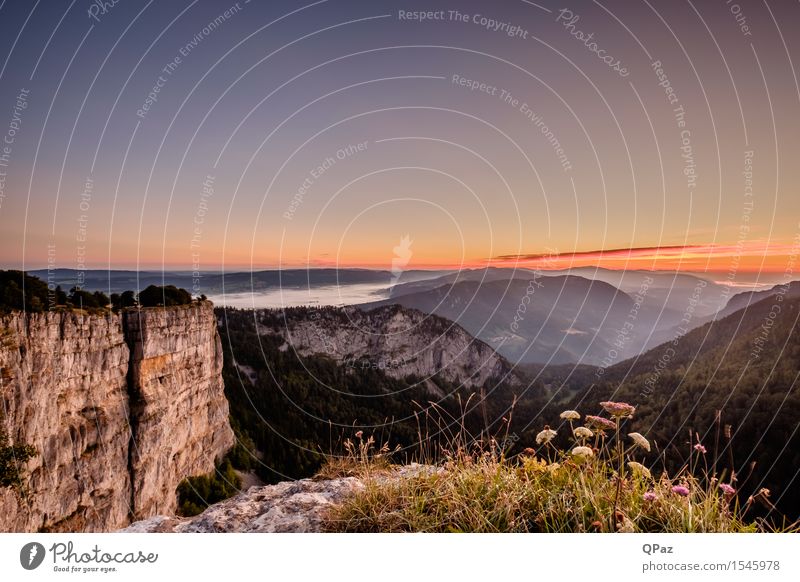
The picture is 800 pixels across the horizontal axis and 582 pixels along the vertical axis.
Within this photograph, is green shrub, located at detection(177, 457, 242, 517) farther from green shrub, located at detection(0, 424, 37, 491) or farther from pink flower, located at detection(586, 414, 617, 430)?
pink flower, located at detection(586, 414, 617, 430)

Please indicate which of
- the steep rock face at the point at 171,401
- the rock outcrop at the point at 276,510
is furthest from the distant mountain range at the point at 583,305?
the steep rock face at the point at 171,401

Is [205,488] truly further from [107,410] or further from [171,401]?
[107,410]

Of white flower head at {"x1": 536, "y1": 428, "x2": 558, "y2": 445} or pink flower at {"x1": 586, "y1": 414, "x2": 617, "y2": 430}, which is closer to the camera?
pink flower at {"x1": 586, "y1": 414, "x2": 617, "y2": 430}

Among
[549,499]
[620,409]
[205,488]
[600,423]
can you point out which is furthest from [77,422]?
[620,409]

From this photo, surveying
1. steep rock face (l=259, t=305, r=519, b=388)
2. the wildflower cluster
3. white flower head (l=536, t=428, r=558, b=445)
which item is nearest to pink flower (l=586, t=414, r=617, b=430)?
the wildflower cluster
